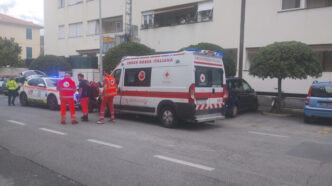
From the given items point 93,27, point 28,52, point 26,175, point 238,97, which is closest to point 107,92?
point 26,175

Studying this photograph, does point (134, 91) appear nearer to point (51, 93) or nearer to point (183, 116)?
point (183, 116)

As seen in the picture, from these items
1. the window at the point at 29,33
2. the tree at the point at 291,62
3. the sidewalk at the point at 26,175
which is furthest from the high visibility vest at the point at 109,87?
the window at the point at 29,33

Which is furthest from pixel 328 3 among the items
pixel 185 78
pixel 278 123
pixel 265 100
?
pixel 185 78

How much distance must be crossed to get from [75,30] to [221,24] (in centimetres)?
1731

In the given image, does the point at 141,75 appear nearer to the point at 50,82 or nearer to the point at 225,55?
the point at 50,82

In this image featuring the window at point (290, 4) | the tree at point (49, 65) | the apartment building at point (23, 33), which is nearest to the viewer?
the window at point (290, 4)

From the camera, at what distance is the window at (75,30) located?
29.0 metres

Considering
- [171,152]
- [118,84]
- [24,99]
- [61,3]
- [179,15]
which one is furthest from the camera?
[61,3]

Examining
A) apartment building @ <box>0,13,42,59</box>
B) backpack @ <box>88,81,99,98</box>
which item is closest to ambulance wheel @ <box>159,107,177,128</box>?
backpack @ <box>88,81,99,98</box>

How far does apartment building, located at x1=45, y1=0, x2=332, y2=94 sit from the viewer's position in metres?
15.2

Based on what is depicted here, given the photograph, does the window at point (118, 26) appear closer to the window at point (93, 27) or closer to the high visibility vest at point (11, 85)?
the window at point (93, 27)

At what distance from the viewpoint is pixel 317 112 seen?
32.7 feet

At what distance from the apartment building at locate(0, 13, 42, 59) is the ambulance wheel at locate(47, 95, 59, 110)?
36.7 m

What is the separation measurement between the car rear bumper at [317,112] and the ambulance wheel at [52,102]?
34.2 feet
